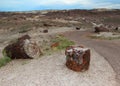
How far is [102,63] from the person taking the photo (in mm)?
18938

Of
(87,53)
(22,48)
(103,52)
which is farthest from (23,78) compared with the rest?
(103,52)

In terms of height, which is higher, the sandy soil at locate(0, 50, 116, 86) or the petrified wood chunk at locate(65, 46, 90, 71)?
the petrified wood chunk at locate(65, 46, 90, 71)

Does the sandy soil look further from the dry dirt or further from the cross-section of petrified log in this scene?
the cross-section of petrified log

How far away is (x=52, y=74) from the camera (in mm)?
16016

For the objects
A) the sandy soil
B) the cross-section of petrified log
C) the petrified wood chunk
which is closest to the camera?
the sandy soil

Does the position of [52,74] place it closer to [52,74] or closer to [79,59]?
[52,74]

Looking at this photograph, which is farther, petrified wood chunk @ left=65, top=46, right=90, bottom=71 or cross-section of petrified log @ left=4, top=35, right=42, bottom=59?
cross-section of petrified log @ left=4, top=35, right=42, bottom=59

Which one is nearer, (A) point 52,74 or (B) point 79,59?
(A) point 52,74

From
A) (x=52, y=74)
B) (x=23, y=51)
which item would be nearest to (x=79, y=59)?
(x=52, y=74)

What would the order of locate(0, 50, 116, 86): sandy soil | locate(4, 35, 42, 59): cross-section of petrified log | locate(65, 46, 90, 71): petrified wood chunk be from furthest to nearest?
1. locate(4, 35, 42, 59): cross-section of petrified log
2. locate(65, 46, 90, 71): petrified wood chunk
3. locate(0, 50, 116, 86): sandy soil

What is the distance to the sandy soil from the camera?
14859mm

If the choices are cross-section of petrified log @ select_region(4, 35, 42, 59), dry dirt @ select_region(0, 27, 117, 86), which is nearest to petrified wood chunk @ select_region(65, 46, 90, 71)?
dry dirt @ select_region(0, 27, 117, 86)

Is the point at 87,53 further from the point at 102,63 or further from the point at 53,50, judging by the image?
the point at 53,50

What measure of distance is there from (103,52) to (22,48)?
6.02 metres
